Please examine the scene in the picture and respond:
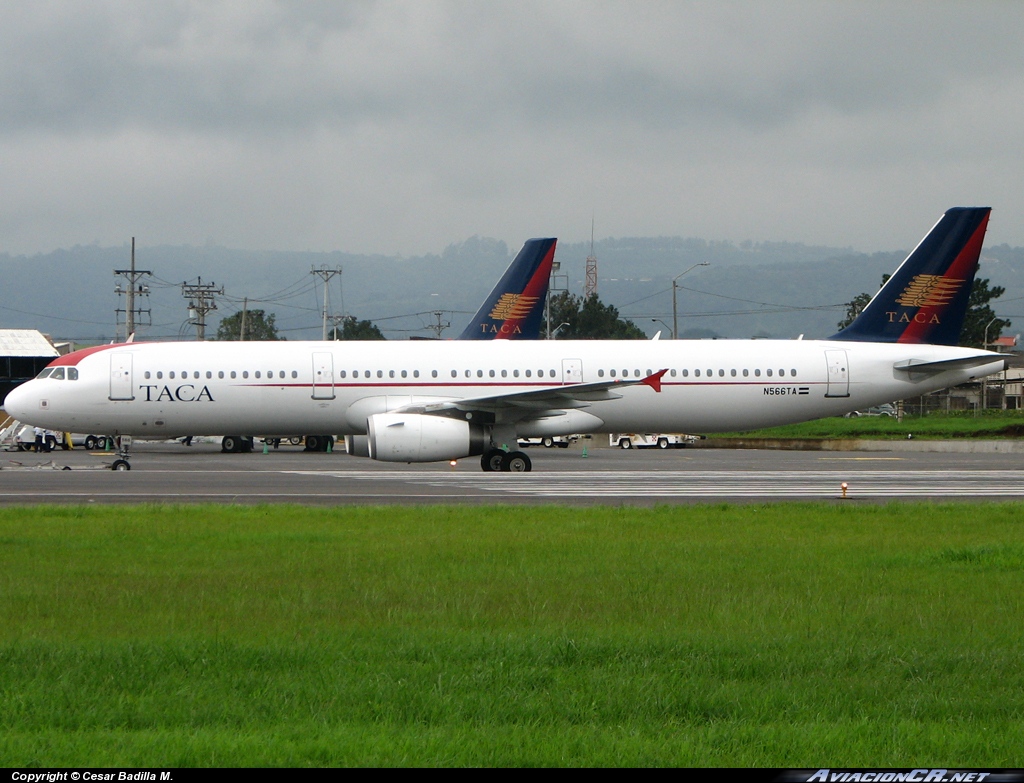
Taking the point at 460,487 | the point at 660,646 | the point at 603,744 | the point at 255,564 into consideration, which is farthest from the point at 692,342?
the point at 603,744

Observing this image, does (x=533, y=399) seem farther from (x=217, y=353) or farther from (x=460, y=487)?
(x=217, y=353)

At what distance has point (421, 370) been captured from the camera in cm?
3116

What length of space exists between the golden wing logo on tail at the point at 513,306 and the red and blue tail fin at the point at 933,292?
16026mm

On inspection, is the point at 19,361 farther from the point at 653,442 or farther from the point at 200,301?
the point at 653,442

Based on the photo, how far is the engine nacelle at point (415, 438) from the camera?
27703mm

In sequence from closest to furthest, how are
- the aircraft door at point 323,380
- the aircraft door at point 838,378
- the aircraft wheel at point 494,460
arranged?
Result: the aircraft wheel at point 494,460 < the aircraft door at point 323,380 < the aircraft door at point 838,378

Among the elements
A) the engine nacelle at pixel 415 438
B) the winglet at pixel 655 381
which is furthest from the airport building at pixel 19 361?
the winglet at pixel 655 381

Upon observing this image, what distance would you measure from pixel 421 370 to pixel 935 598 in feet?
72.6

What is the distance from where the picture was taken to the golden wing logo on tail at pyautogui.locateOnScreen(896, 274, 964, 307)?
109 ft

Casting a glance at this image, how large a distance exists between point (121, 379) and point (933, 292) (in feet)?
72.0

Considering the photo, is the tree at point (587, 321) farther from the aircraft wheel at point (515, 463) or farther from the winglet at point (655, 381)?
the aircraft wheel at point (515, 463)

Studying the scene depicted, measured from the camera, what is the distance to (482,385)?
1229 inches

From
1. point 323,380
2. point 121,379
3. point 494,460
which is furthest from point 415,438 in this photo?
point 121,379
